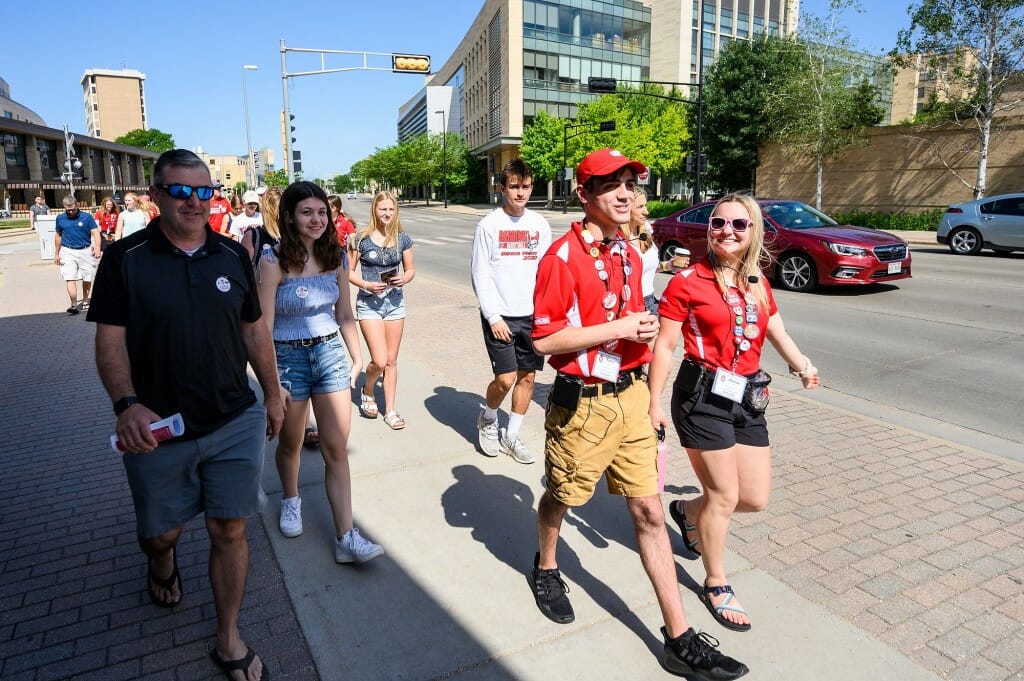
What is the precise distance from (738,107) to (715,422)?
39806 millimetres

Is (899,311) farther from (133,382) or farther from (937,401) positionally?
(133,382)

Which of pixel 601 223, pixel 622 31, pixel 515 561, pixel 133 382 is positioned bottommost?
pixel 515 561

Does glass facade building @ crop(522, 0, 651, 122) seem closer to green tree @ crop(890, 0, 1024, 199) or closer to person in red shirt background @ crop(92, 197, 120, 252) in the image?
green tree @ crop(890, 0, 1024, 199)

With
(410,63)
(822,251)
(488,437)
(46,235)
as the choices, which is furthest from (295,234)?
(46,235)

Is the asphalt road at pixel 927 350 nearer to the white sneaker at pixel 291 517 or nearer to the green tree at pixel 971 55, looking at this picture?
the white sneaker at pixel 291 517

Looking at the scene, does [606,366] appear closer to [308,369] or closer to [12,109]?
[308,369]

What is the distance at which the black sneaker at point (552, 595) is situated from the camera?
2.97 metres

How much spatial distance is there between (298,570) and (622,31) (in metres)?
75.7

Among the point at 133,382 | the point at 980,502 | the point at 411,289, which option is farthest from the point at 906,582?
the point at 411,289

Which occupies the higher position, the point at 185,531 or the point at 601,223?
the point at 601,223

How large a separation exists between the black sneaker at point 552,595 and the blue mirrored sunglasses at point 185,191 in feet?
6.66

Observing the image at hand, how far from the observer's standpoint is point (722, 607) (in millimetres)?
2947

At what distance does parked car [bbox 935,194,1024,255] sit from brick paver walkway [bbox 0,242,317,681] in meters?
20.1

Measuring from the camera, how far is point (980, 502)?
13.5ft
